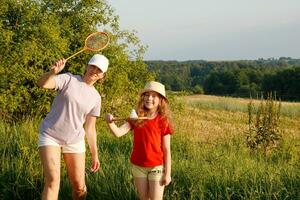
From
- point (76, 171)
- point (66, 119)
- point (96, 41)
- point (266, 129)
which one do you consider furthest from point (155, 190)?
point (266, 129)

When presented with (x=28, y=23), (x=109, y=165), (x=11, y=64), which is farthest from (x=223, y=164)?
(x=28, y=23)

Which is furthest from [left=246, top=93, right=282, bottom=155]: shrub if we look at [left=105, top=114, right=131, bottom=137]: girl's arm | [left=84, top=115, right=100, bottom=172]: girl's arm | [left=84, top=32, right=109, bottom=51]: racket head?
[left=105, top=114, right=131, bottom=137]: girl's arm

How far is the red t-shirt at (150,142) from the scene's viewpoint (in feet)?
16.1

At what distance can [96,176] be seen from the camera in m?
6.35

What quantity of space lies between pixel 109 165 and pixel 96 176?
0.39 m

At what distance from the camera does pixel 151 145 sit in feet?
16.1

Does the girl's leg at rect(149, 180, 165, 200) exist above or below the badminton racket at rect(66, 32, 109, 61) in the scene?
below

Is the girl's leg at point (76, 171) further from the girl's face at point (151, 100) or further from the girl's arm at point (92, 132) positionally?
the girl's face at point (151, 100)

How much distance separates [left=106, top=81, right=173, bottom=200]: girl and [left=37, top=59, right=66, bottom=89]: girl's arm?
0.69 m

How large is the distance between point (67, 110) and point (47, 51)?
607cm

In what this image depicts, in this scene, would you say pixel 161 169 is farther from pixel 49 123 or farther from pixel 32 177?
pixel 32 177

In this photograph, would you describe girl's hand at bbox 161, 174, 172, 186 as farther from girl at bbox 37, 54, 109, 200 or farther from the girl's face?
girl at bbox 37, 54, 109, 200

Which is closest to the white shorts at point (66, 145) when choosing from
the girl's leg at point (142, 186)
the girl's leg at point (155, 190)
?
the girl's leg at point (142, 186)

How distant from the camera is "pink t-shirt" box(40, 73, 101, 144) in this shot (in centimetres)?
510
